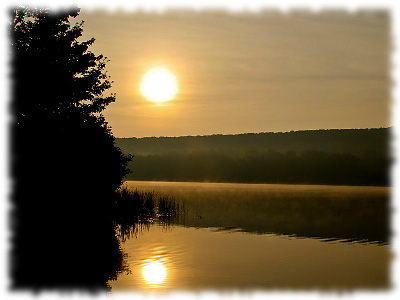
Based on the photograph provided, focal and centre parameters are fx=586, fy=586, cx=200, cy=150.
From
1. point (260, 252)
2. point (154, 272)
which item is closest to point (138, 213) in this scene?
point (260, 252)

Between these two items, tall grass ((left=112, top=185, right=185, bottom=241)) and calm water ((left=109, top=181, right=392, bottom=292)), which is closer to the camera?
calm water ((left=109, top=181, right=392, bottom=292))

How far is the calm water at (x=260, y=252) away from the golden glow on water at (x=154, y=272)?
3 cm

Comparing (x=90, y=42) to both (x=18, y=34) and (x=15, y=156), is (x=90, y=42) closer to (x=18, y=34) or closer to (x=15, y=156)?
(x=18, y=34)

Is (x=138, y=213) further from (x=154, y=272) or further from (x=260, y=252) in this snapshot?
(x=154, y=272)

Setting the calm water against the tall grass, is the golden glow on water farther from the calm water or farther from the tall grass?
the tall grass

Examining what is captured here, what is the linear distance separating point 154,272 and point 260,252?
7.16 meters

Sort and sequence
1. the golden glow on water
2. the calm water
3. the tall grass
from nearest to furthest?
the golden glow on water
the calm water
the tall grass

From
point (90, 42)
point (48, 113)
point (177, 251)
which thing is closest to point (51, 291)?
point (177, 251)

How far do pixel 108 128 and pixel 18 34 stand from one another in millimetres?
9682

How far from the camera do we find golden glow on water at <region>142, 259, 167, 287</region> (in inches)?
776

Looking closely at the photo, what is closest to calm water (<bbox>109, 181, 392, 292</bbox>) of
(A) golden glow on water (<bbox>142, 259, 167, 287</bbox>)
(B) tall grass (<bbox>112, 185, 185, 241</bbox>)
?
(A) golden glow on water (<bbox>142, 259, 167, 287</bbox>)

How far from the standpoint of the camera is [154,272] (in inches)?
842

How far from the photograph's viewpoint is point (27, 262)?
22.9 m

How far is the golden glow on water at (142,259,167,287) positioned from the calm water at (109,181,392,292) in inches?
1.3
